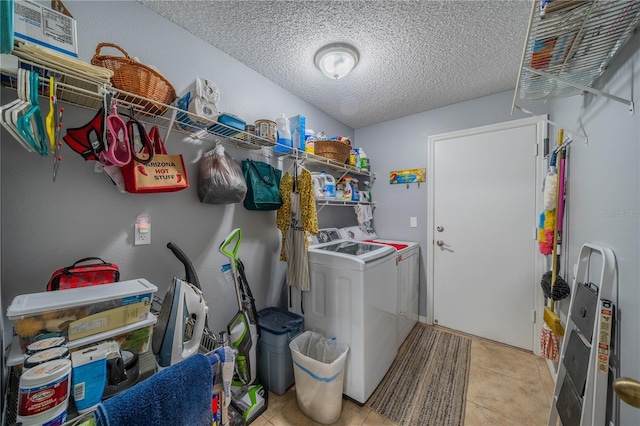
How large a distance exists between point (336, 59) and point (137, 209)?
5.53 feet

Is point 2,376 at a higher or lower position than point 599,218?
lower

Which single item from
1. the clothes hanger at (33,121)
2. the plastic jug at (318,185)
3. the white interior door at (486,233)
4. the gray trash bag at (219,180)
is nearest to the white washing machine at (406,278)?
the white interior door at (486,233)

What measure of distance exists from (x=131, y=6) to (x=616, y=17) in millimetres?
2289

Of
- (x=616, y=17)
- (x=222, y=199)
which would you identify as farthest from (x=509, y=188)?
(x=222, y=199)

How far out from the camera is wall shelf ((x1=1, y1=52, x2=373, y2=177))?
0.89 metres

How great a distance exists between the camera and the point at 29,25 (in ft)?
2.74

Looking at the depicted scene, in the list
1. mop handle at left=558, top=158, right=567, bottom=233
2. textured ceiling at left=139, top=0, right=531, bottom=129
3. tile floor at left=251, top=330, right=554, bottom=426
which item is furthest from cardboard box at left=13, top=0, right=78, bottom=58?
mop handle at left=558, top=158, right=567, bottom=233

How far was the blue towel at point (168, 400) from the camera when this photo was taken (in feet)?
1.91

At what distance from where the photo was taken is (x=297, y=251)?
188 centimetres

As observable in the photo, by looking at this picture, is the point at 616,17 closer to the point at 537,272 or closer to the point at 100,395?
the point at 537,272

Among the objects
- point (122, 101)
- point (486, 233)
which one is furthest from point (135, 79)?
point (486, 233)

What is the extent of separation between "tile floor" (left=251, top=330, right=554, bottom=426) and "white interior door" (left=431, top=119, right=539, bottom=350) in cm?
42

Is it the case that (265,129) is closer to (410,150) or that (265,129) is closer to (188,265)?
(188,265)

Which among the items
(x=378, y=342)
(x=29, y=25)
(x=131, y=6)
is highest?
(x=131, y=6)
